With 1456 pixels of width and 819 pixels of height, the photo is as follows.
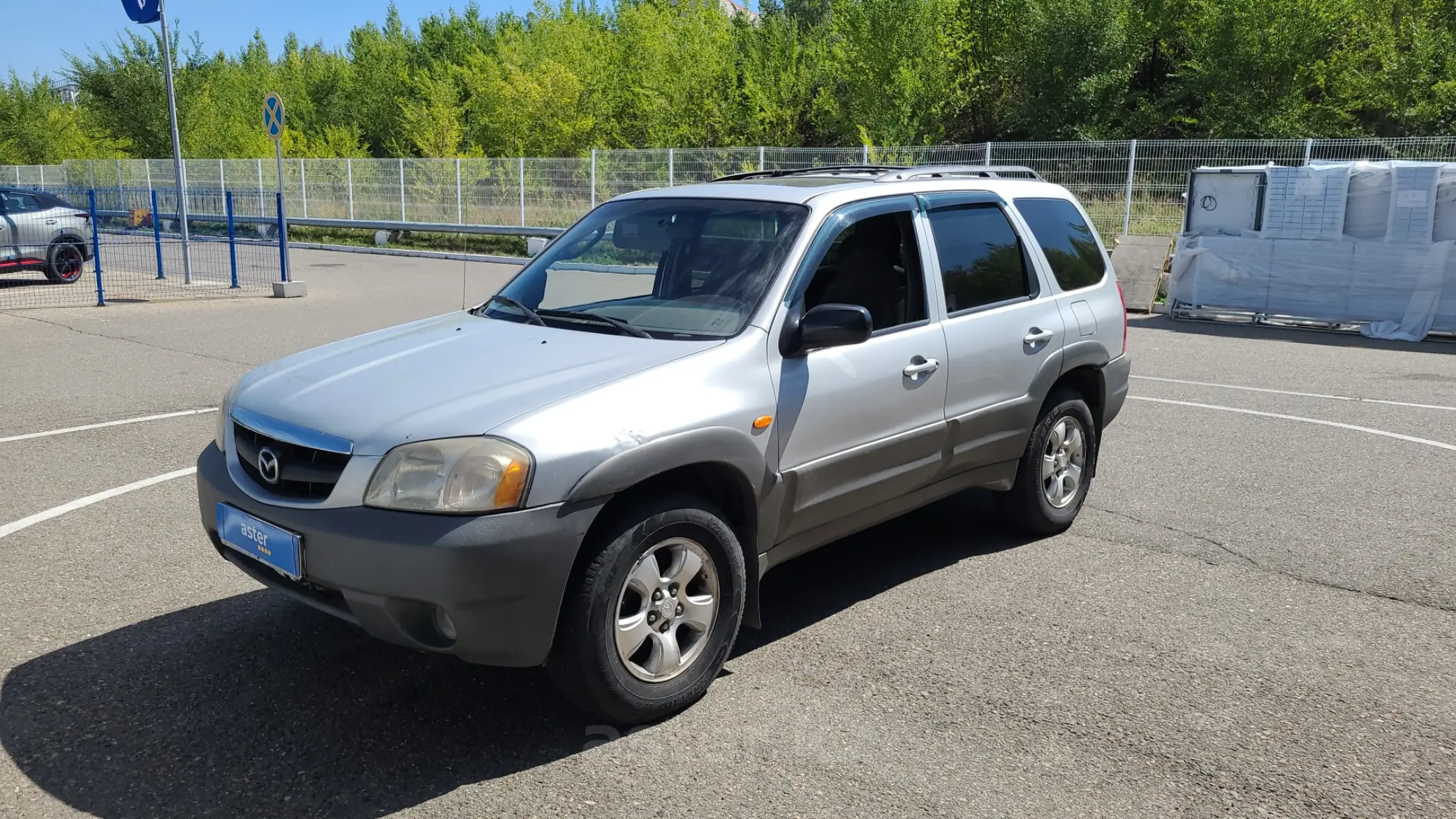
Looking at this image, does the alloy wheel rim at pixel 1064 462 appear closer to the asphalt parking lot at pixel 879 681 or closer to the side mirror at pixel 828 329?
the asphalt parking lot at pixel 879 681

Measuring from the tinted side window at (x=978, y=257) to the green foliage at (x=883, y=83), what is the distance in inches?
1125

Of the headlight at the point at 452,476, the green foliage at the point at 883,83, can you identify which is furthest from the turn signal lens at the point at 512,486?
the green foliage at the point at 883,83

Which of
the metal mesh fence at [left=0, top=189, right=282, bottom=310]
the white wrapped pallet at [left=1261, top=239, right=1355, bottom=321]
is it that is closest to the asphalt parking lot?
the white wrapped pallet at [left=1261, top=239, right=1355, bottom=321]

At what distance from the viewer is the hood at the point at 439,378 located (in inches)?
130

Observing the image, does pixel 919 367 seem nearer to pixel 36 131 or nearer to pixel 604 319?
pixel 604 319

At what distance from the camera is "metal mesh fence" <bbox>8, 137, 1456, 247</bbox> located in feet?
59.8

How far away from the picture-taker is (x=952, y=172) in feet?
17.2

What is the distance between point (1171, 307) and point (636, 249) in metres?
12.7

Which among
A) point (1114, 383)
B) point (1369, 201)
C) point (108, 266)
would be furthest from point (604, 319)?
point (108, 266)

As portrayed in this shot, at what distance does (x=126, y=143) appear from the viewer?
4578cm

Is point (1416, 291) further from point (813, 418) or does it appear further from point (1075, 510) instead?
point (813, 418)

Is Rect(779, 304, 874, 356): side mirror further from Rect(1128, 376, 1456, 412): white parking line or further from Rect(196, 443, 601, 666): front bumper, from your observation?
Rect(1128, 376, 1456, 412): white parking line

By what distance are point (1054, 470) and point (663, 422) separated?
272 centimetres

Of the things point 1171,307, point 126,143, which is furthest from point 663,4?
point 1171,307
